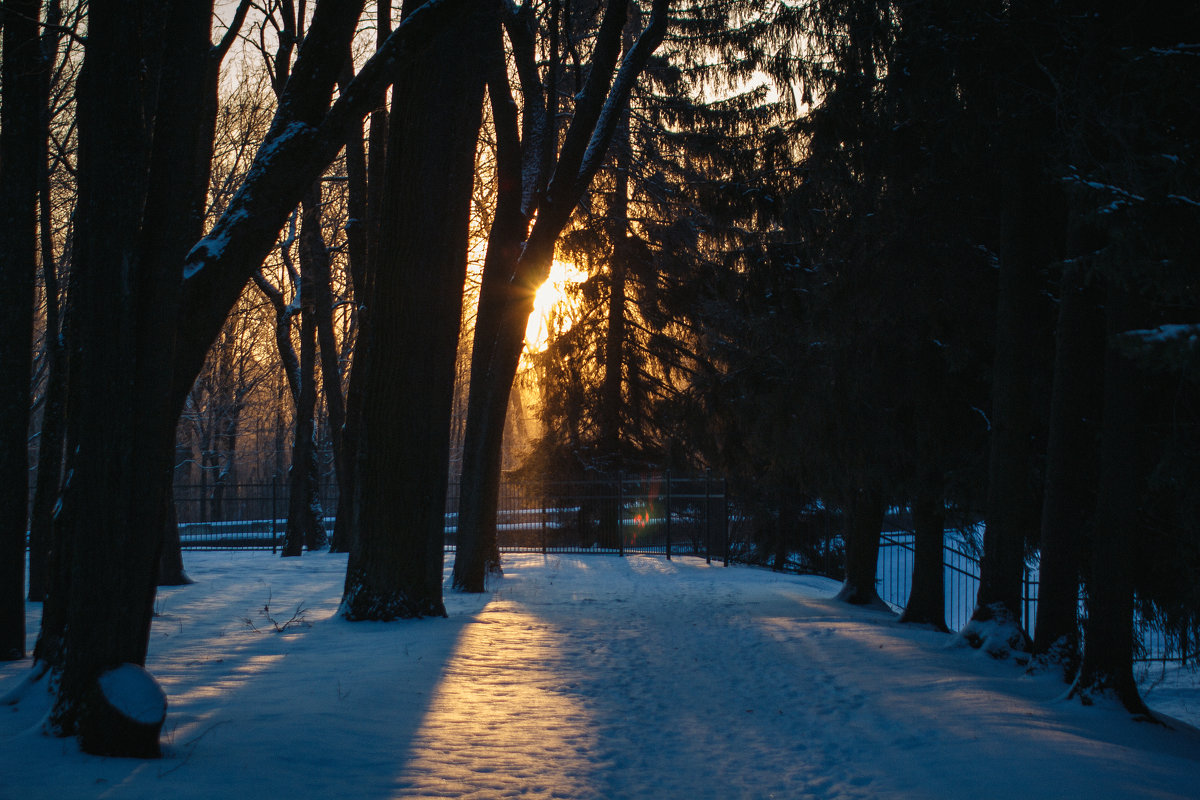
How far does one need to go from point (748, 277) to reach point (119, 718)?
8904 mm

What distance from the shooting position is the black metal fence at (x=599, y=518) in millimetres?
20875

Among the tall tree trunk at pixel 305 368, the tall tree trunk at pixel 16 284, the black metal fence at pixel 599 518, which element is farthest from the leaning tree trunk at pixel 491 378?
the tall tree trunk at pixel 305 368

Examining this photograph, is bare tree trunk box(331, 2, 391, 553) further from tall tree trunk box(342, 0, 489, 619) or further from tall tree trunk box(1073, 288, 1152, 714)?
tall tree trunk box(1073, 288, 1152, 714)

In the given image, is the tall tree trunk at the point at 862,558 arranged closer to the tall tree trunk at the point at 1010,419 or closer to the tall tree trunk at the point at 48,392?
the tall tree trunk at the point at 1010,419

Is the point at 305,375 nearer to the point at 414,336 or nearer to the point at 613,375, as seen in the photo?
the point at 613,375

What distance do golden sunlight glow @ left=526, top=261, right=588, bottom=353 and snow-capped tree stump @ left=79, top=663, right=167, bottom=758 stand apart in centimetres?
1718

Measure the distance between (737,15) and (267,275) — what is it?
51.7ft

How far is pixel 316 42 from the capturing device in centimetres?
508

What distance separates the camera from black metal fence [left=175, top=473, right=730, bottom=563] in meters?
20.9

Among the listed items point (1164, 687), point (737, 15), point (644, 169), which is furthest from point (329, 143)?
point (644, 169)

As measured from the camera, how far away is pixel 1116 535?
20.2ft

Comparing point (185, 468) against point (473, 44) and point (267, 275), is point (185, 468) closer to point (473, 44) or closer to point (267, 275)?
point (267, 275)

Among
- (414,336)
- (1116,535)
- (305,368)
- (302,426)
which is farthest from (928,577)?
(305,368)

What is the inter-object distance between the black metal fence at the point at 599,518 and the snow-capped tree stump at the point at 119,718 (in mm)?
15985
